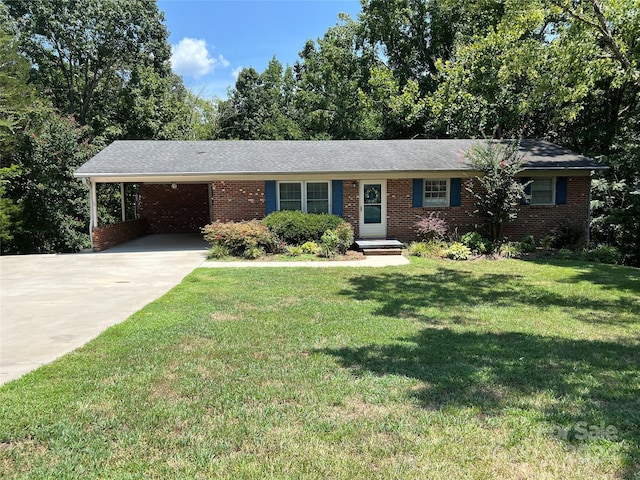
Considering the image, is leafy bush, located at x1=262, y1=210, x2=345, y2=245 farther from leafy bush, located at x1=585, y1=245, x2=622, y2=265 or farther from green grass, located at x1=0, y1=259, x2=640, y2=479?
leafy bush, located at x1=585, y1=245, x2=622, y2=265

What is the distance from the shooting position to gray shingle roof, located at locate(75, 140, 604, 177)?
14148 millimetres

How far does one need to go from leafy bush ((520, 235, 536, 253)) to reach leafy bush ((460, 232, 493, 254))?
967mm

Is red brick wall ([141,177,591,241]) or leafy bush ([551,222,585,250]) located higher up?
red brick wall ([141,177,591,241])

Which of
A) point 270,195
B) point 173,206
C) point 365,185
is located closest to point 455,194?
point 365,185

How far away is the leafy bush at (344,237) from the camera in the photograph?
1337 centimetres

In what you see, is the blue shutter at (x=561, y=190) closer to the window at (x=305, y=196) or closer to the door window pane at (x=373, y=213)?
the door window pane at (x=373, y=213)

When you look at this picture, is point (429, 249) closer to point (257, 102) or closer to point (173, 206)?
point (173, 206)

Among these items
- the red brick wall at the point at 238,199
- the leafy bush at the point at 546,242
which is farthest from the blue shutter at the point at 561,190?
the red brick wall at the point at 238,199

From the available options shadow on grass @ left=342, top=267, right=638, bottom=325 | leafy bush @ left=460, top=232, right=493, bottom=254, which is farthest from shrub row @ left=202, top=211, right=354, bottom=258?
leafy bush @ left=460, top=232, right=493, bottom=254

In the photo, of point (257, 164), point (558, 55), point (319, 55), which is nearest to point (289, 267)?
point (257, 164)

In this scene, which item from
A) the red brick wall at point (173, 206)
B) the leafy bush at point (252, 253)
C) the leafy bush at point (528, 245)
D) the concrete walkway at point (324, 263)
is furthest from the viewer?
the red brick wall at point (173, 206)

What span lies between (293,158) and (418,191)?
4475 mm

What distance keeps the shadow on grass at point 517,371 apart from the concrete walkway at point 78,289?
3371 mm

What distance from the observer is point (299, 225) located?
13.7 metres
